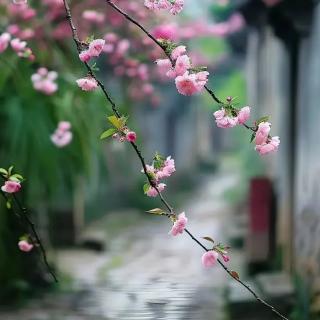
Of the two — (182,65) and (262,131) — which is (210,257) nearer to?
(262,131)

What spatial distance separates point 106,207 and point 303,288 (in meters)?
11.0

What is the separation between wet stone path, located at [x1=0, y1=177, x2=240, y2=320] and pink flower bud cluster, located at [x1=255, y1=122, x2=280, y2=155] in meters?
0.73

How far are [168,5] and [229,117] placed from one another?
0.63 meters

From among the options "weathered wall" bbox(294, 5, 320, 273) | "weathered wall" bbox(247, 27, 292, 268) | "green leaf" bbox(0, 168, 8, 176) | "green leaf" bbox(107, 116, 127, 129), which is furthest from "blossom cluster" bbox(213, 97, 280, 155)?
"weathered wall" bbox(247, 27, 292, 268)

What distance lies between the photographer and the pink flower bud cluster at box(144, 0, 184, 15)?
144 inches

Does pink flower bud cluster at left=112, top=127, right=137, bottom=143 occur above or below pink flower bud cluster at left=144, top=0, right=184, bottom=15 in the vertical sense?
below

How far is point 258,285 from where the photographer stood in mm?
8562

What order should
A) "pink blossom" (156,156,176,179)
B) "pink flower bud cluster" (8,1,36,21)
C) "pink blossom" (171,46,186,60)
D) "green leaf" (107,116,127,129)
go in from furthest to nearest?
"pink flower bud cluster" (8,1,36,21) → "pink blossom" (156,156,176,179) → "pink blossom" (171,46,186,60) → "green leaf" (107,116,127,129)

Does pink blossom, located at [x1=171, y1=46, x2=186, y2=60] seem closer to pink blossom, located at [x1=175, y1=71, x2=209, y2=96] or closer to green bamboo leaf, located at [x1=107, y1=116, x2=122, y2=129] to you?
pink blossom, located at [x1=175, y1=71, x2=209, y2=96]

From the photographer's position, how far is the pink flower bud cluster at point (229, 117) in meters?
3.50

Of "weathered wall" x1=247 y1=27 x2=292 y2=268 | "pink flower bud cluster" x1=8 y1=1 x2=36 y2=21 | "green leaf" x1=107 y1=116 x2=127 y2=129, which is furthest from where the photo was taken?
"weathered wall" x1=247 y1=27 x2=292 y2=268

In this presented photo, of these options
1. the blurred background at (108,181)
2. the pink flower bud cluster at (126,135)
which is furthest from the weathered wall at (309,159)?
the pink flower bud cluster at (126,135)

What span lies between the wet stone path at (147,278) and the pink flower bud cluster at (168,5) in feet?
4.16

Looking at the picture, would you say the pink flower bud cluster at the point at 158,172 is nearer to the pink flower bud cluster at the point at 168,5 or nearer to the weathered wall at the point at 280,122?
the pink flower bud cluster at the point at 168,5
